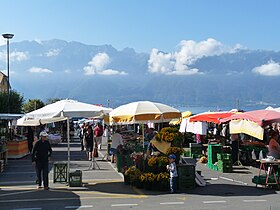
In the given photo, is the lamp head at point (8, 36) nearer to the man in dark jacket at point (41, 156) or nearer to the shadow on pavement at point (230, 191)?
the man in dark jacket at point (41, 156)

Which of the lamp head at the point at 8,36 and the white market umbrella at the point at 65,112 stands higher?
the lamp head at the point at 8,36

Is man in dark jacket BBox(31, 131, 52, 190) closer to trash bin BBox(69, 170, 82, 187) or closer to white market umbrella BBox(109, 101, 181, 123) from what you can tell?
trash bin BBox(69, 170, 82, 187)

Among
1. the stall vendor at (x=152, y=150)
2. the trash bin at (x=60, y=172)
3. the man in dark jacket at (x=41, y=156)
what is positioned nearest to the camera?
the man in dark jacket at (x=41, y=156)

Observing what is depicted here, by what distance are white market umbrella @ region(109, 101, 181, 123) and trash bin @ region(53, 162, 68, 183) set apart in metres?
2.05

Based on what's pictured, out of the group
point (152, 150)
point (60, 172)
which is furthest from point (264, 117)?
point (60, 172)

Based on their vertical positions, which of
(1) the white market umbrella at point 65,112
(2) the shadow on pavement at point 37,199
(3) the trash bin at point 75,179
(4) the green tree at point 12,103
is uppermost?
(4) the green tree at point 12,103

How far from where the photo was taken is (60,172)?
1340cm

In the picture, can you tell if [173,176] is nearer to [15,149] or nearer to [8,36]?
[15,149]

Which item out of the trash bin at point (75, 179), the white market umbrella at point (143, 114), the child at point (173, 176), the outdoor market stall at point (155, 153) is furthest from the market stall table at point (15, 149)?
the child at point (173, 176)

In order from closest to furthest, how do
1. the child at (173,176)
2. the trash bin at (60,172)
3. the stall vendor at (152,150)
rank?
the child at (173,176), the stall vendor at (152,150), the trash bin at (60,172)

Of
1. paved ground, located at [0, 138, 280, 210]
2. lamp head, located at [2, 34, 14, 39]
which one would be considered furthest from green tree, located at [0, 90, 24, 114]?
→ paved ground, located at [0, 138, 280, 210]

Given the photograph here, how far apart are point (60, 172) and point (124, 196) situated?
10.1ft

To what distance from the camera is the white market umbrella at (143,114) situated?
12945mm

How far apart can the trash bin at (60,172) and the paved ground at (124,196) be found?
0.25 meters
